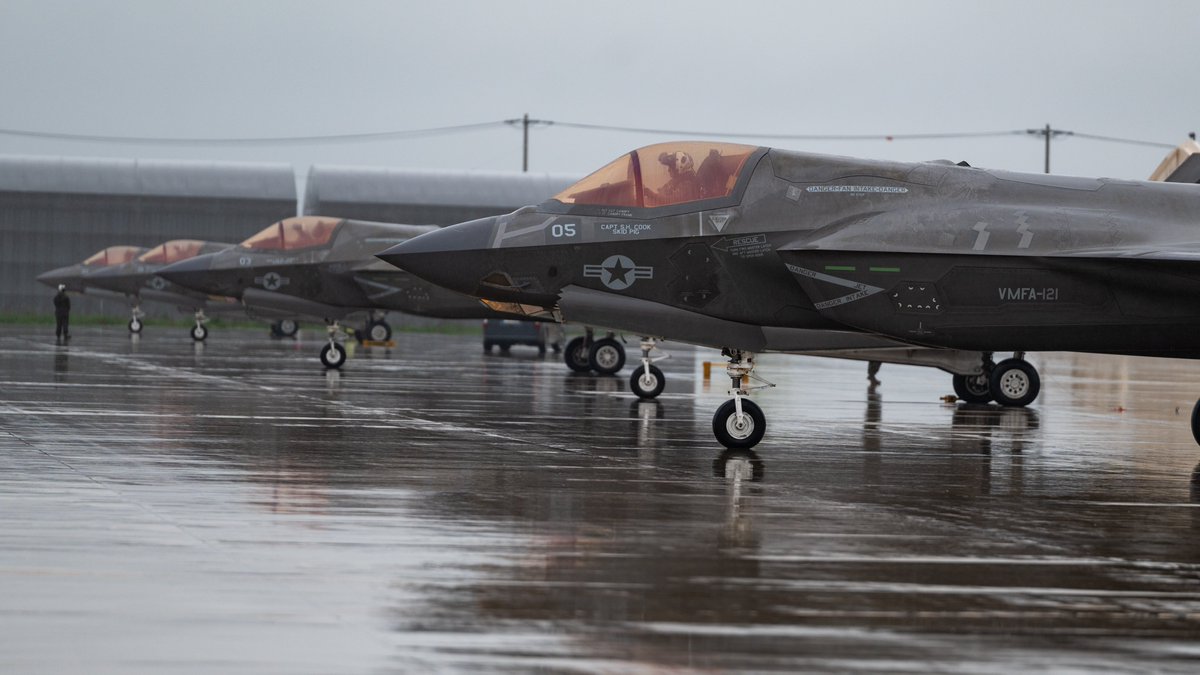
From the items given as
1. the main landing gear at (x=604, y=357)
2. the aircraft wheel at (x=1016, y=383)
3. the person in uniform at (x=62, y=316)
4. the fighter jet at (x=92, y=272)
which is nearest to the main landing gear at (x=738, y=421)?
the aircraft wheel at (x=1016, y=383)

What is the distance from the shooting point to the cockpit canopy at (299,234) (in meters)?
26.8

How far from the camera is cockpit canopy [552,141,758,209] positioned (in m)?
12.9

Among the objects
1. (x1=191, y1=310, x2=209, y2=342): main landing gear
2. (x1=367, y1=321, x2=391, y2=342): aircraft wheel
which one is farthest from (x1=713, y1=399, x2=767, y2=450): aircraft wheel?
(x1=191, y1=310, x2=209, y2=342): main landing gear

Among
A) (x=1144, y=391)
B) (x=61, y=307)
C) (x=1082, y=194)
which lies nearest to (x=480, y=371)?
(x=1144, y=391)

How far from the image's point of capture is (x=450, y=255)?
13430 millimetres

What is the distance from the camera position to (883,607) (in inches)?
243

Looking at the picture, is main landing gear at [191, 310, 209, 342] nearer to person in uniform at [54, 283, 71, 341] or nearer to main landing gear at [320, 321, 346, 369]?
person in uniform at [54, 283, 71, 341]

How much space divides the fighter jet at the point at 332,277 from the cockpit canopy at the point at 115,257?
59.6 ft

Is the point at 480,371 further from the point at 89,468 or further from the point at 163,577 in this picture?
the point at 163,577

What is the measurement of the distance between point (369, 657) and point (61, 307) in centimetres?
3694

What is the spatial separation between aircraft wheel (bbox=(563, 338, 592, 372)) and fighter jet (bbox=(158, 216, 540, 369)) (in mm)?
1811

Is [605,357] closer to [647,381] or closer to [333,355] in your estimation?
[333,355]

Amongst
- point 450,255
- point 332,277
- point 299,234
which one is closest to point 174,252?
point 299,234

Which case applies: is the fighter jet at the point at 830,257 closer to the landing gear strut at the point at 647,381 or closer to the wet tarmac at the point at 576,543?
the wet tarmac at the point at 576,543
